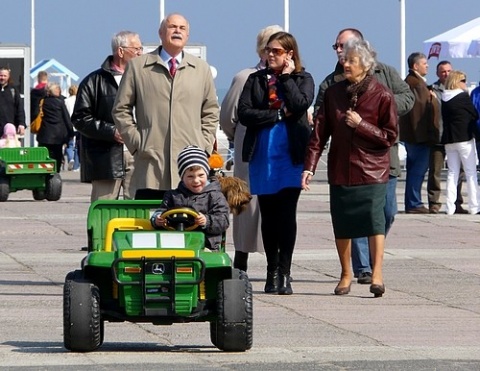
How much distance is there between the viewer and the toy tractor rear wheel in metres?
8.63

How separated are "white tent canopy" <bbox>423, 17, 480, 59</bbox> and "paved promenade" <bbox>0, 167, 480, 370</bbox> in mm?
12498

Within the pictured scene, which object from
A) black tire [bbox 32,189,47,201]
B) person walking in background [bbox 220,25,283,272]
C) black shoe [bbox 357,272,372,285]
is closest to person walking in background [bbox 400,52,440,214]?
black tire [bbox 32,189,47,201]

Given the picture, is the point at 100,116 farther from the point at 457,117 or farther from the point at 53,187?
the point at 53,187

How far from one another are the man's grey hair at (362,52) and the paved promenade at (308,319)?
1.70 m

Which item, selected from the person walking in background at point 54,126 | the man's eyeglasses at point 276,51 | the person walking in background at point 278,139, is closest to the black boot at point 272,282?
the person walking in background at point 278,139

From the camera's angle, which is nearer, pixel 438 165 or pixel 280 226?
pixel 280 226

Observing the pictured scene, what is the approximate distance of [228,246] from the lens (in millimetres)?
16094

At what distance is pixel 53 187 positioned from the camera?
2405 centimetres

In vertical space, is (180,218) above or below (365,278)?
above

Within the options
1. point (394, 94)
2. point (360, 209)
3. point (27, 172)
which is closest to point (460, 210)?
point (27, 172)

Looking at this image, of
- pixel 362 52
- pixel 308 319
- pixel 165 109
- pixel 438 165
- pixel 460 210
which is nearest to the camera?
pixel 308 319

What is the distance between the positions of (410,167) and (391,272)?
304 inches

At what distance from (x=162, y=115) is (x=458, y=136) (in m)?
10.1

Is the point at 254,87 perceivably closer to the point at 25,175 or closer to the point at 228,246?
the point at 228,246
